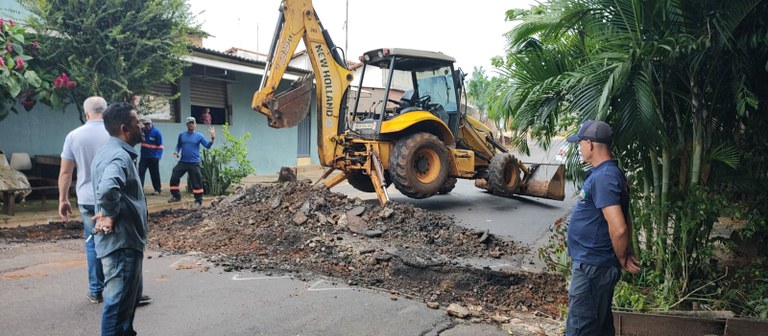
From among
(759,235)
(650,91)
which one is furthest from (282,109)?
(759,235)

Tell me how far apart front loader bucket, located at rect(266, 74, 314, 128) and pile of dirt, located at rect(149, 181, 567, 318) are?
108 centimetres

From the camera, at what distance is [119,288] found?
3.34 meters

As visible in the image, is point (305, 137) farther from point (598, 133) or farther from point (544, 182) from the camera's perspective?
point (598, 133)

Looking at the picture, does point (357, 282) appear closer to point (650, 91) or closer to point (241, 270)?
point (241, 270)

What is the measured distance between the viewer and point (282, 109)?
8734 millimetres

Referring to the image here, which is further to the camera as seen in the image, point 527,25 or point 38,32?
point 38,32

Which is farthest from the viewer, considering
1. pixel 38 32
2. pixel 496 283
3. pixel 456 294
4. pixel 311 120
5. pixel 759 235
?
pixel 311 120

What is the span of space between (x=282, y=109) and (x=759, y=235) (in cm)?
659

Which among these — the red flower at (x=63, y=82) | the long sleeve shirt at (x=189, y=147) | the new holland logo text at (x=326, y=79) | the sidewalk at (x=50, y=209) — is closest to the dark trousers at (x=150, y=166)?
the sidewalk at (x=50, y=209)

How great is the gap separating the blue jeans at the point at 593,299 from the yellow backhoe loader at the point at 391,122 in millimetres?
5425

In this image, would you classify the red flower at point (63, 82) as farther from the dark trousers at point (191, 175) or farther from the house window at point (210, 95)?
the house window at point (210, 95)

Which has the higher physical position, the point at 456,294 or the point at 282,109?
the point at 282,109

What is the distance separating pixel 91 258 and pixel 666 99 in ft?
17.0

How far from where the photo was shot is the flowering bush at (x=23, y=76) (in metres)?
7.73
